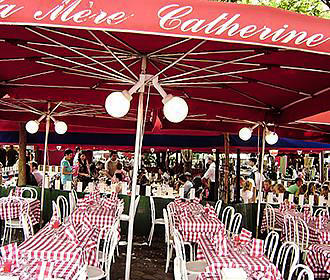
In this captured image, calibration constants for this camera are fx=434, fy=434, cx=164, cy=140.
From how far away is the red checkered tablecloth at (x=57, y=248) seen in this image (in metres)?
3.98

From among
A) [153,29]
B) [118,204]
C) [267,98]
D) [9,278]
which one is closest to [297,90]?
[267,98]

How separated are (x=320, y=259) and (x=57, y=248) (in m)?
3.17

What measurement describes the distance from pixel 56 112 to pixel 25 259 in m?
3.82

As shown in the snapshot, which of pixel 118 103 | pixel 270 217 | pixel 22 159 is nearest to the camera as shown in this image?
pixel 118 103

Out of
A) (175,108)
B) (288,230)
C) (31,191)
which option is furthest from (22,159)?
(175,108)

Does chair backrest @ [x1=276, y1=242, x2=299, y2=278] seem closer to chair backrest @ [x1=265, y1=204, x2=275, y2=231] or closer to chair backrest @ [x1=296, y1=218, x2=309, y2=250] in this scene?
chair backrest @ [x1=296, y1=218, x2=309, y2=250]

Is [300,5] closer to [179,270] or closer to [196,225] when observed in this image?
[196,225]

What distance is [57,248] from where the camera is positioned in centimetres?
414

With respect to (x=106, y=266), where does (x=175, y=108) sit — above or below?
above

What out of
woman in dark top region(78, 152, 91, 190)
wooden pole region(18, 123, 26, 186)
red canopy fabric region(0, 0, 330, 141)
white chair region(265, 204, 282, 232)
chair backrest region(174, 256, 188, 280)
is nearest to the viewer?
red canopy fabric region(0, 0, 330, 141)

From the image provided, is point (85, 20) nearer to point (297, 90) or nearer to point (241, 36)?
point (241, 36)

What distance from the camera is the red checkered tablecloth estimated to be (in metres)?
3.98

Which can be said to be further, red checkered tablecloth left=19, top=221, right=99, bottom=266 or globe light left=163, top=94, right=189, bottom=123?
red checkered tablecloth left=19, top=221, right=99, bottom=266

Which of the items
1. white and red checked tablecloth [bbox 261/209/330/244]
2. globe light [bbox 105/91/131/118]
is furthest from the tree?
globe light [bbox 105/91/131/118]
